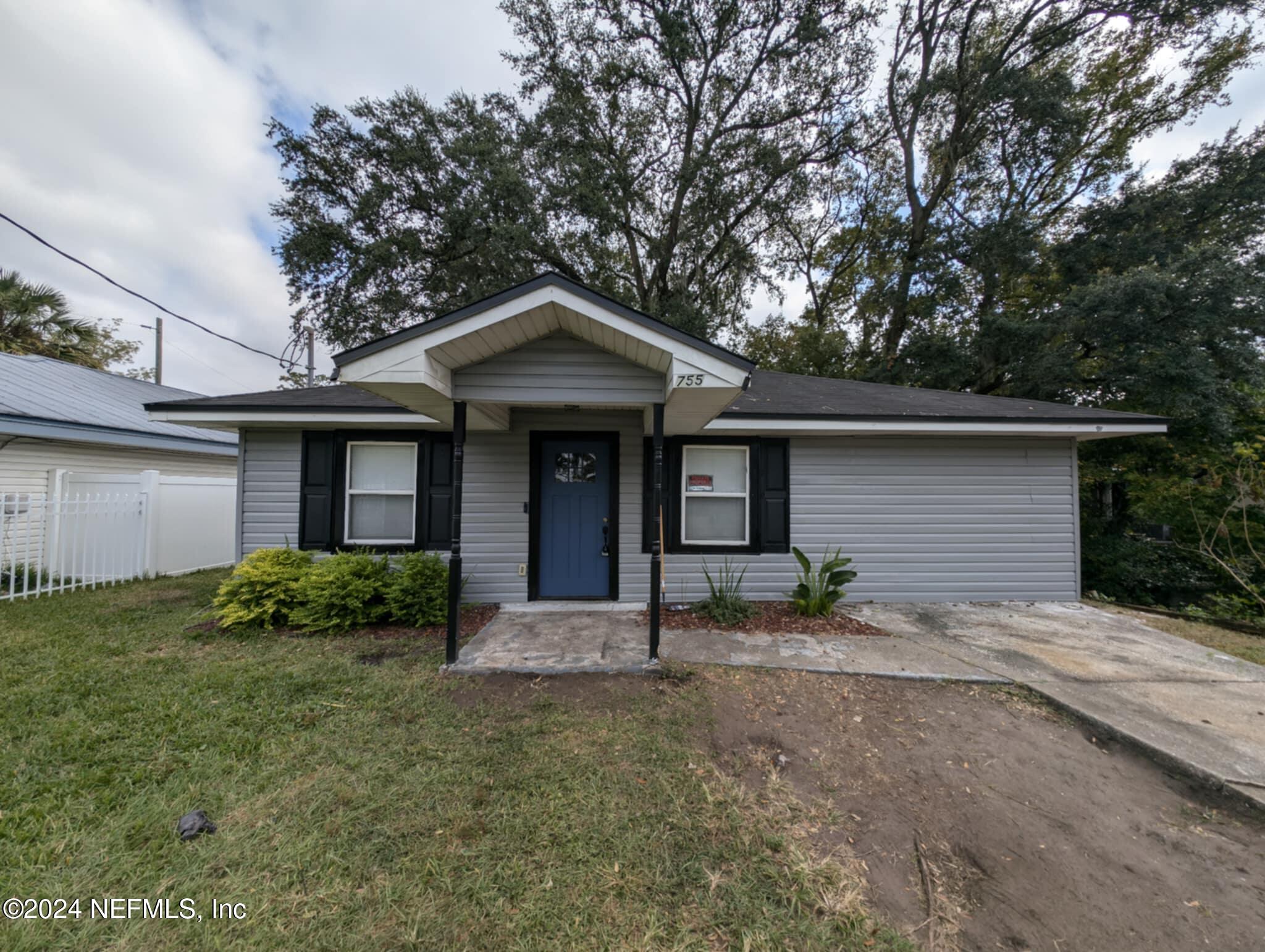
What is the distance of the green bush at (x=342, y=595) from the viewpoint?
456 centimetres

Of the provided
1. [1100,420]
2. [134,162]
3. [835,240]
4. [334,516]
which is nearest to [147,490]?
[334,516]

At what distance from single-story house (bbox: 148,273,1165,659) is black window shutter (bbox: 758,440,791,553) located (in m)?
0.02

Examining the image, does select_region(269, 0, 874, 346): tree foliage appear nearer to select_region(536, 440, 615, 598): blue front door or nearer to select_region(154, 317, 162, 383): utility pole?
select_region(536, 440, 615, 598): blue front door

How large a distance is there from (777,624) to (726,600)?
23.0 inches

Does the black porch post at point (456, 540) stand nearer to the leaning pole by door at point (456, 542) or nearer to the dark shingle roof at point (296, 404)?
the leaning pole by door at point (456, 542)

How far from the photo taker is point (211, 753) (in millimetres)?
2514

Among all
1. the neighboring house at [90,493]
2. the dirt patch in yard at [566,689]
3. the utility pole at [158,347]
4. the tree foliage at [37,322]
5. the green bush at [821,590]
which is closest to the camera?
the dirt patch in yard at [566,689]

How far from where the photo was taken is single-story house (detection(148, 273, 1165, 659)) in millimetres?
5484

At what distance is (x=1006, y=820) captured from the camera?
2.17 metres

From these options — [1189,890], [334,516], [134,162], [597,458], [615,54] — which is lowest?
[1189,890]

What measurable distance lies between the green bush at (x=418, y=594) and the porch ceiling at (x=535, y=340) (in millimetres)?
1941

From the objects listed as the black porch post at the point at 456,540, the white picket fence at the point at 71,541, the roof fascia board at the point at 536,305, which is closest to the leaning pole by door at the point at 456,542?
the black porch post at the point at 456,540

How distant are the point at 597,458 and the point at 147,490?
6806 millimetres

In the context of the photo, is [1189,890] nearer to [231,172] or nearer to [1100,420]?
[1100,420]
